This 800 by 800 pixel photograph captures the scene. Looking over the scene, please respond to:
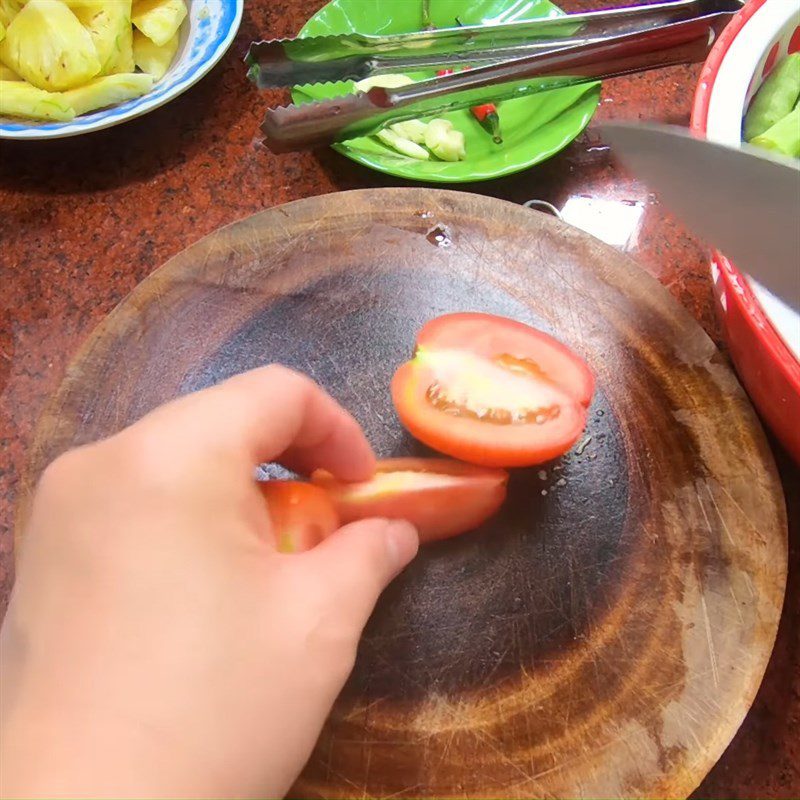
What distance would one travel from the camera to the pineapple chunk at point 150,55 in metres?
1.15

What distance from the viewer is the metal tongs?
1014 mm

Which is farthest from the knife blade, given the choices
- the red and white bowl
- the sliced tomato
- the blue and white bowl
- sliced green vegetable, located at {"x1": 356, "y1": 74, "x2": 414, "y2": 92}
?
the blue and white bowl

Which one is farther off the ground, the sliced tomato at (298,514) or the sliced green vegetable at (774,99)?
the sliced green vegetable at (774,99)

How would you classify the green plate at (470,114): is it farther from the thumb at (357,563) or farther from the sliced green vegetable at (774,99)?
the thumb at (357,563)

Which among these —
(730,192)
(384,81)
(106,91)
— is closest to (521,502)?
(730,192)

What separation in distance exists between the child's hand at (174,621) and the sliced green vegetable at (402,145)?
23.7 inches

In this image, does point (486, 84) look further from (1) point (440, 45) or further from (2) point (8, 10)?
(2) point (8, 10)

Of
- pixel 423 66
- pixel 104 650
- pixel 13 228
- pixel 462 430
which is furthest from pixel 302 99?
pixel 104 650

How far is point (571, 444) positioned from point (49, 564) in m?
0.50

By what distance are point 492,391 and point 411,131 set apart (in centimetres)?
49

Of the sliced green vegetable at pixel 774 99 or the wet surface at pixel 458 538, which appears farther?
the sliced green vegetable at pixel 774 99

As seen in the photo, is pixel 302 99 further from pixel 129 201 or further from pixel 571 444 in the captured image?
pixel 571 444

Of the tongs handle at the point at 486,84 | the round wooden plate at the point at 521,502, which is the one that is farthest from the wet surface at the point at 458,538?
the tongs handle at the point at 486,84

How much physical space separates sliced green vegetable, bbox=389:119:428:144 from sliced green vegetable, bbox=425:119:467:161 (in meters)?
0.01
